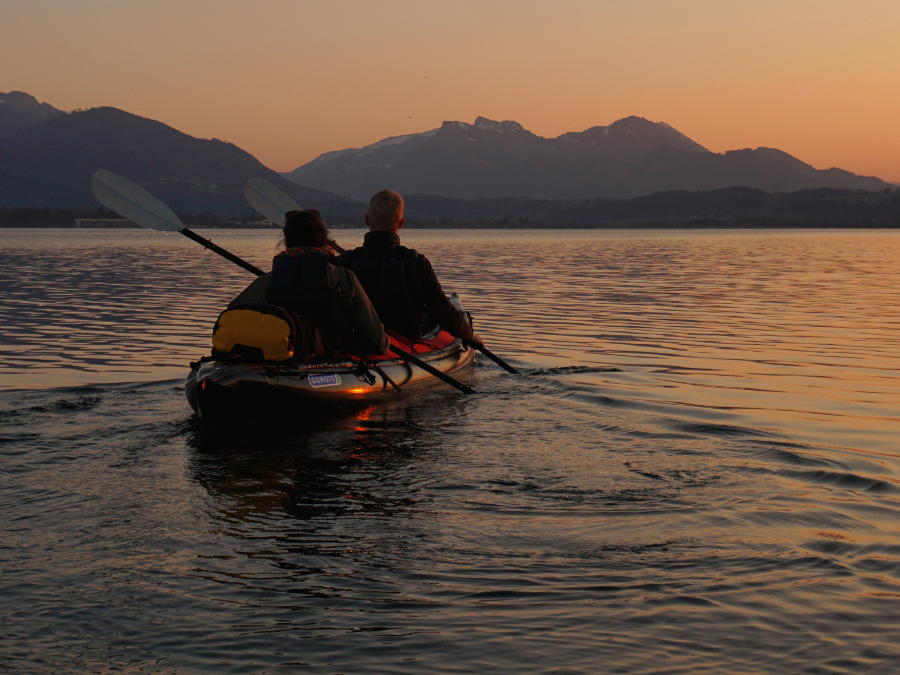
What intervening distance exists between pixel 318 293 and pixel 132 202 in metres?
4.58

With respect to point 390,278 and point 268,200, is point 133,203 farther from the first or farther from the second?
point 390,278

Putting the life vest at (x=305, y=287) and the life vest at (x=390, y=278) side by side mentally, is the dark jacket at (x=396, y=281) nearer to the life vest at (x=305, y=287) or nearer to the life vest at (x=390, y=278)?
the life vest at (x=390, y=278)

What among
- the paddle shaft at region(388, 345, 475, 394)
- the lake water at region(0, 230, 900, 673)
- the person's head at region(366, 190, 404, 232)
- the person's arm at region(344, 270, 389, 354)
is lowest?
the lake water at region(0, 230, 900, 673)

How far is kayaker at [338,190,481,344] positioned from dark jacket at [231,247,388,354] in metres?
1.51

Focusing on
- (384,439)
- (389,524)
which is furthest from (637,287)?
(389,524)

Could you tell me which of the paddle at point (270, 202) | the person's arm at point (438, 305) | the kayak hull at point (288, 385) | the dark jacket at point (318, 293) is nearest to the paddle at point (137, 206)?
the person's arm at point (438, 305)

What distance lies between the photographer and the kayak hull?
1045 centimetres

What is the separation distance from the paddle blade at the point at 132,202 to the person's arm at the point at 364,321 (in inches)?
142

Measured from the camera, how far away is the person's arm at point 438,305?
1337cm

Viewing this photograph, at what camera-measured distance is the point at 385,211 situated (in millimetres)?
12906

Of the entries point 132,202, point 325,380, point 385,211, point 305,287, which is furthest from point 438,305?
point 132,202

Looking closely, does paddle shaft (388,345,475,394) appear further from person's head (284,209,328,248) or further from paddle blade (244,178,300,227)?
paddle blade (244,178,300,227)

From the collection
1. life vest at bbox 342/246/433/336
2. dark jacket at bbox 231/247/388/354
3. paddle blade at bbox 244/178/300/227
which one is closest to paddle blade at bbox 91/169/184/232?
paddle blade at bbox 244/178/300/227

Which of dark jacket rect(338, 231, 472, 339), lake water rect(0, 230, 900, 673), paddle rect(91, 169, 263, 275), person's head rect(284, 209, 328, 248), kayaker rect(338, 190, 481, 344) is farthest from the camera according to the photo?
paddle rect(91, 169, 263, 275)
